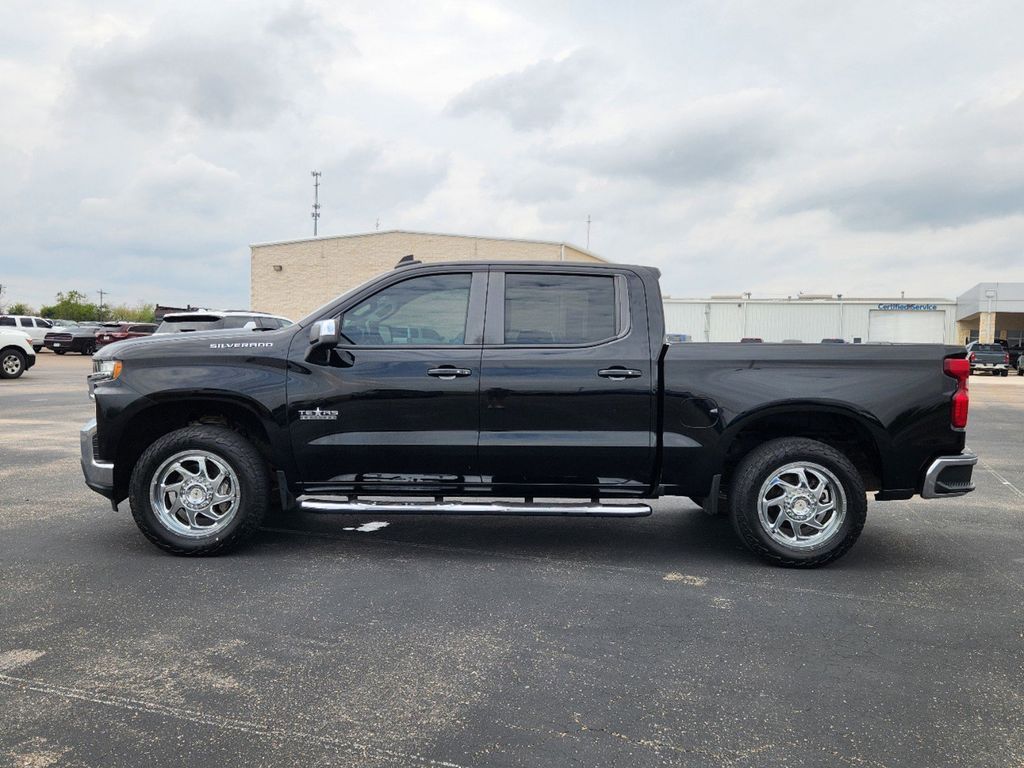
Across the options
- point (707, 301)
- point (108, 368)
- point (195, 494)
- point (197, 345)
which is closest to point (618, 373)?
point (197, 345)

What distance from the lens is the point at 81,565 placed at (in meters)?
4.89

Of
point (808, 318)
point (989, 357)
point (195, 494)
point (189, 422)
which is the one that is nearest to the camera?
point (195, 494)

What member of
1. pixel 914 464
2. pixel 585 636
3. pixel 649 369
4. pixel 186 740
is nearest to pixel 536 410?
pixel 649 369

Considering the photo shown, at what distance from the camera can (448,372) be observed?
4977 mm

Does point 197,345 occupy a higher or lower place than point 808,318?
lower

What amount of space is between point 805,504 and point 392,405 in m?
2.64

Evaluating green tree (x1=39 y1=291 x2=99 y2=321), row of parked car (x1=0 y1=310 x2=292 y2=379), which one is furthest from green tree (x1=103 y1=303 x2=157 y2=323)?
row of parked car (x1=0 y1=310 x2=292 y2=379)

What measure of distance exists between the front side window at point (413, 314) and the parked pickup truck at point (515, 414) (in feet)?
0.04

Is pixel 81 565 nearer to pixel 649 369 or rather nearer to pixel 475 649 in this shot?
pixel 475 649

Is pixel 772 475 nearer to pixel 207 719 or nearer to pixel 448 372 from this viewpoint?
pixel 448 372

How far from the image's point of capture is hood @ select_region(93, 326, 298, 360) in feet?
16.8

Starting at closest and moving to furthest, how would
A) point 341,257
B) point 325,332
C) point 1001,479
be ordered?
point 325,332
point 1001,479
point 341,257

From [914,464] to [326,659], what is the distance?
12.3ft

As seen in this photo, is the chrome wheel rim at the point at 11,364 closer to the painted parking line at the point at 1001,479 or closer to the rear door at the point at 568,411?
the rear door at the point at 568,411
